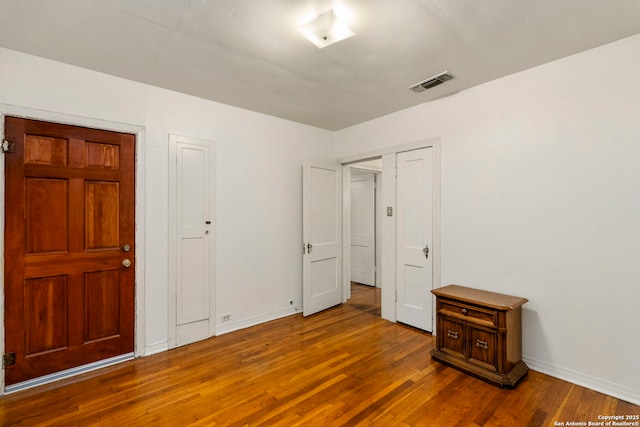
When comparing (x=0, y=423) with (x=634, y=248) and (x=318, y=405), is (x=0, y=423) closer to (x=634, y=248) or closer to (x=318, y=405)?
(x=318, y=405)

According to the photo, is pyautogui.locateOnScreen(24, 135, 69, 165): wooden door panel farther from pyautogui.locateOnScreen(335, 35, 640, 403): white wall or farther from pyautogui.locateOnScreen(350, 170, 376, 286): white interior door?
pyautogui.locateOnScreen(350, 170, 376, 286): white interior door

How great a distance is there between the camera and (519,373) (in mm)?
2457

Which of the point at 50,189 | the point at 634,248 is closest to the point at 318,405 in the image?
the point at 634,248

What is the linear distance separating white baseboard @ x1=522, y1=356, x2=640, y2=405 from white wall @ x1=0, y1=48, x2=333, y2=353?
2687mm

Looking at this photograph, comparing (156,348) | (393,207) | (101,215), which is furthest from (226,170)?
(393,207)

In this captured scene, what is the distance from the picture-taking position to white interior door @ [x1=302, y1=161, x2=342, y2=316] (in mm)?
4039

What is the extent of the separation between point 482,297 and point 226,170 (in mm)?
2943

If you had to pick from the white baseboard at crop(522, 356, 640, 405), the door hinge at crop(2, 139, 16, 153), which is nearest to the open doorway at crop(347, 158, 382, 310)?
the white baseboard at crop(522, 356, 640, 405)

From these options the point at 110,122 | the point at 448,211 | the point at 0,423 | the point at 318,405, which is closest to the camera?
the point at 0,423

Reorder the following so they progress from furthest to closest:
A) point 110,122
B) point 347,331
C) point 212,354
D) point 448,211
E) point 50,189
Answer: point 347,331, point 448,211, point 212,354, point 110,122, point 50,189

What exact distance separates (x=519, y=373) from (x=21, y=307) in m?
4.04

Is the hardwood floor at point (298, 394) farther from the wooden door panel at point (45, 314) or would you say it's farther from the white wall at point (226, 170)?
the white wall at point (226, 170)

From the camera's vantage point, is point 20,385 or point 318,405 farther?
point 20,385

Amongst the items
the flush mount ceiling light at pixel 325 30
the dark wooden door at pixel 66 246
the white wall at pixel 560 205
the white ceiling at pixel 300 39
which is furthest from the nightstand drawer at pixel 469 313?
the dark wooden door at pixel 66 246
